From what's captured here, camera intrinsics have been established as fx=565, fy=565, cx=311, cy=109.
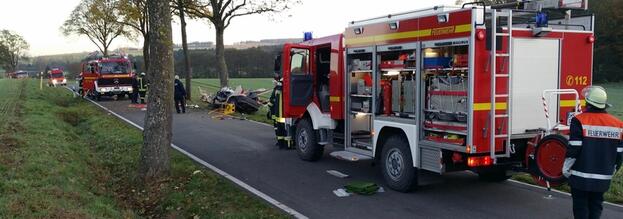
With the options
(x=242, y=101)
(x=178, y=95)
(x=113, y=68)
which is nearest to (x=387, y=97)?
(x=242, y=101)

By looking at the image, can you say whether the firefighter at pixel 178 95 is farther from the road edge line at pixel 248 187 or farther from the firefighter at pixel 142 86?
the road edge line at pixel 248 187

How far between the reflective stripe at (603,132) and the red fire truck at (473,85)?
44.7 inches

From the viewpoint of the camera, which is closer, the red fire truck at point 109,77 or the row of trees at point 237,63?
the red fire truck at point 109,77

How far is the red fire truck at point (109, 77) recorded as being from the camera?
103ft

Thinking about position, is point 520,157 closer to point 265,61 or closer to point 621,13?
point 621,13

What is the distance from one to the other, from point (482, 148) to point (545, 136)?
2.51 ft

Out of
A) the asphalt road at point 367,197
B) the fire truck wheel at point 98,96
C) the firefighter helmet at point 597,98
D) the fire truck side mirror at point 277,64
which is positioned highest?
the fire truck side mirror at point 277,64

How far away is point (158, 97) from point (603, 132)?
6.63 metres

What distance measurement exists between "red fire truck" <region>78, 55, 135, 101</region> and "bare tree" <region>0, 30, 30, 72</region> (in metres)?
72.9

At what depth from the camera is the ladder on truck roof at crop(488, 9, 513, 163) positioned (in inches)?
278

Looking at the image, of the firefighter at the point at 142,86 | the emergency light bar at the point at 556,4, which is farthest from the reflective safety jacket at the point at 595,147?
the firefighter at the point at 142,86

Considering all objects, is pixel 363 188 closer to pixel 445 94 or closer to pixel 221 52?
pixel 445 94

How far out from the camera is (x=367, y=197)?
27.2 ft

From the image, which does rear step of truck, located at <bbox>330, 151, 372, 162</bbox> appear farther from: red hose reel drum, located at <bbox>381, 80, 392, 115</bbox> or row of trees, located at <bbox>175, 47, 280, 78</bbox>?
row of trees, located at <bbox>175, 47, 280, 78</bbox>
